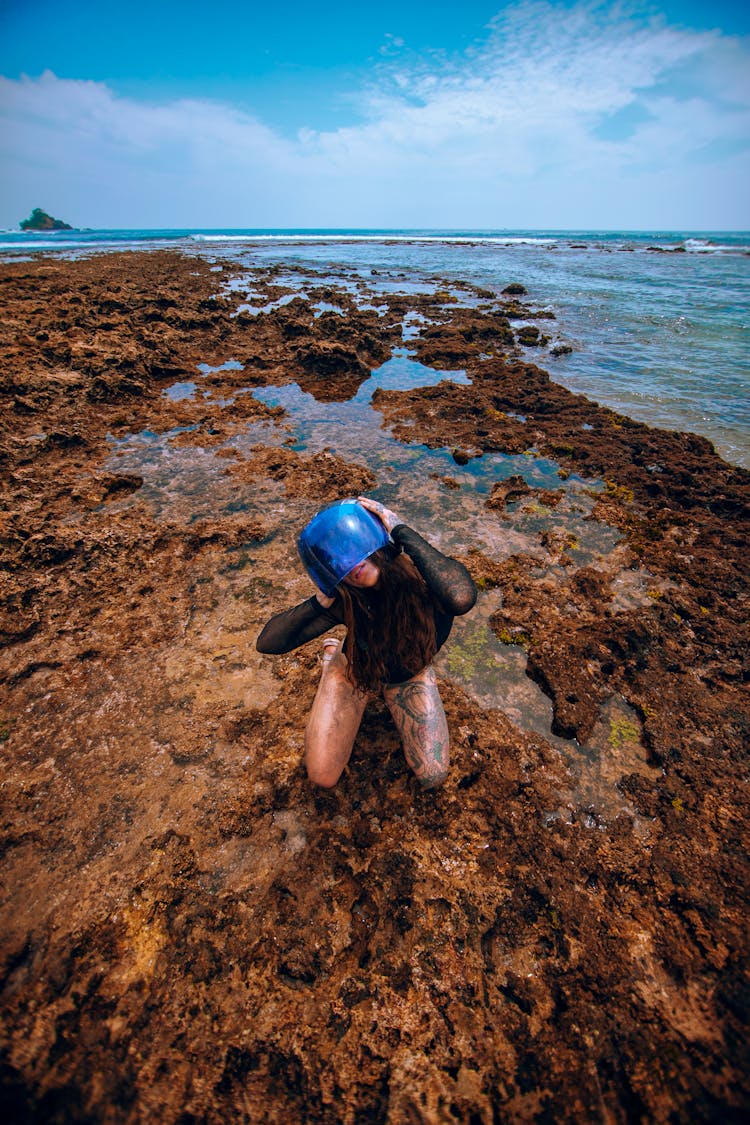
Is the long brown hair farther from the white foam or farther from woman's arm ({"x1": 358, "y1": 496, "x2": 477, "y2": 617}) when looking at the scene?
the white foam

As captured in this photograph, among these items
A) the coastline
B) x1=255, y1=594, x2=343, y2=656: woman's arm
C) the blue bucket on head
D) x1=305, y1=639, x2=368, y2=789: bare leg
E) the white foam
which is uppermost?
the white foam

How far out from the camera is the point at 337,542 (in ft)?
7.57

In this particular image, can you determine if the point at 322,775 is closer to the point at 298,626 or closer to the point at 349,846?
the point at 349,846

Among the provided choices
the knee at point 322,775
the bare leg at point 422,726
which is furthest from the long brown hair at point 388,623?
the knee at point 322,775

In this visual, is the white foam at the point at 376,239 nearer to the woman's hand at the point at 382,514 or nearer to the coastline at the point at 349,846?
the coastline at the point at 349,846

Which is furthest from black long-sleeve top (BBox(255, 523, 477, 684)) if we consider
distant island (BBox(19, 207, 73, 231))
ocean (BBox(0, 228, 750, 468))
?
distant island (BBox(19, 207, 73, 231))

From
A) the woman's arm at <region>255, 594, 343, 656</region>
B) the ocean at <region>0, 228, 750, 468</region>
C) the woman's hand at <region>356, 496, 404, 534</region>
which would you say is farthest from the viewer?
the ocean at <region>0, 228, 750, 468</region>

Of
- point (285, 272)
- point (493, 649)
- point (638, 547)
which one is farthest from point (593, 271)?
point (493, 649)

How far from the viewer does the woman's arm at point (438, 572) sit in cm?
240

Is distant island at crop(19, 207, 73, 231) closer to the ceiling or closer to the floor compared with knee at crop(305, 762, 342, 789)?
closer to the ceiling

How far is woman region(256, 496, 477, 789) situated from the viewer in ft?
7.80

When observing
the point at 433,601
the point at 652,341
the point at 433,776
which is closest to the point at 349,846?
the point at 433,776

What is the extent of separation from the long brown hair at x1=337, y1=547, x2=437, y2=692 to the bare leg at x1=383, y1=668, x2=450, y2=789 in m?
0.13

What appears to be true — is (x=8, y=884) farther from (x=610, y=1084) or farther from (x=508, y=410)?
(x=508, y=410)
